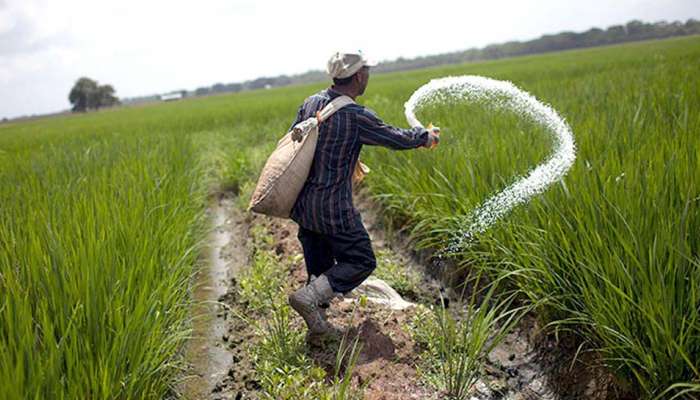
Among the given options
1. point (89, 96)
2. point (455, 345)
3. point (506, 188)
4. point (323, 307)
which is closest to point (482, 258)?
point (506, 188)

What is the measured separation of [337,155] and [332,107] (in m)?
0.21

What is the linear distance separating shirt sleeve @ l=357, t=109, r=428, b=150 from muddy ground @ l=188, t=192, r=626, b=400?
2.47ft

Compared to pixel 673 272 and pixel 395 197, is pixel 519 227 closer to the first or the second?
pixel 673 272

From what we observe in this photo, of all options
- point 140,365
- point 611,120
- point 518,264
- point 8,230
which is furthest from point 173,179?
point 611,120

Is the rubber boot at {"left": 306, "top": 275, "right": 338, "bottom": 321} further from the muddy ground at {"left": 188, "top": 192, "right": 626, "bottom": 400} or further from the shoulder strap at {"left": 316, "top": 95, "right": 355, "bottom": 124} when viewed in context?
→ the shoulder strap at {"left": 316, "top": 95, "right": 355, "bottom": 124}

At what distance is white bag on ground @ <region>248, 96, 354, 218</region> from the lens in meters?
2.01

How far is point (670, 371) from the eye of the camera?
144 cm

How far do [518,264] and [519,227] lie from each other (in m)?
0.17

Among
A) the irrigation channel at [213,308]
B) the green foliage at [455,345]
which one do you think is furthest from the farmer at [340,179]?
the irrigation channel at [213,308]

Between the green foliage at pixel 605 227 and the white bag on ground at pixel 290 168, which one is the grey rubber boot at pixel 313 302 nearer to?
the white bag on ground at pixel 290 168

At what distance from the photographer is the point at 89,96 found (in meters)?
60.3

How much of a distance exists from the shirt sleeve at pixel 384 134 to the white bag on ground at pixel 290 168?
0.33 ft

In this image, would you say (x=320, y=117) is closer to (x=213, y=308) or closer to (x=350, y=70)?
(x=350, y=70)

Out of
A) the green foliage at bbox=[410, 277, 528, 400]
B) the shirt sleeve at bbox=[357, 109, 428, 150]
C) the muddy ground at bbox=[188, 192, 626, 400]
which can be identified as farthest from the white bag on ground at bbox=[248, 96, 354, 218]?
the green foliage at bbox=[410, 277, 528, 400]
